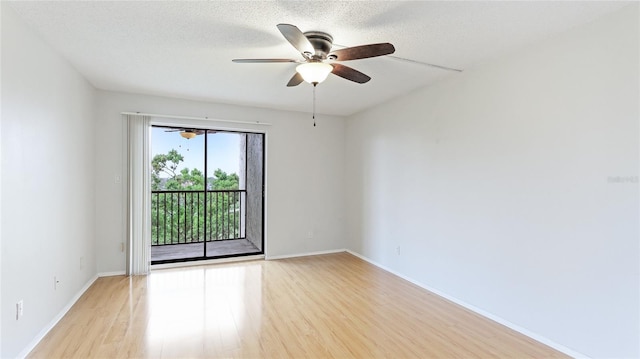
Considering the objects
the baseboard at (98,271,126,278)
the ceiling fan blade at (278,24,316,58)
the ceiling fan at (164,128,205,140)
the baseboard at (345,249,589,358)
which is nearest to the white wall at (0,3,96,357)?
the baseboard at (98,271,126,278)

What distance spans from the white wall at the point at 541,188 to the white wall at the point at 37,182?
3.74m

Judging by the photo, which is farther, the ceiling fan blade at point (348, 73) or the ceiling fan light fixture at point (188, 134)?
the ceiling fan light fixture at point (188, 134)

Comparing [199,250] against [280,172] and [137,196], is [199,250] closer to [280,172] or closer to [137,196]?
[137,196]

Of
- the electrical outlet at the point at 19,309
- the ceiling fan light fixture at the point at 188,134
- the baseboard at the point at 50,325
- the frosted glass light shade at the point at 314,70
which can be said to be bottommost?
the baseboard at the point at 50,325

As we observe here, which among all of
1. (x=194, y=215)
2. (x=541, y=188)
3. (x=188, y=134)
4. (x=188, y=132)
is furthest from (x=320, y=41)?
(x=194, y=215)

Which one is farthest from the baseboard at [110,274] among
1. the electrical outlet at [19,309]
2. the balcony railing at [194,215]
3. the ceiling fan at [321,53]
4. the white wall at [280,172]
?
the ceiling fan at [321,53]

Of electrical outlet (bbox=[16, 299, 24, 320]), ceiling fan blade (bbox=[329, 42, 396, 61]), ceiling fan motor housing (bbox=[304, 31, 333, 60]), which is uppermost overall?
ceiling fan motor housing (bbox=[304, 31, 333, 60])

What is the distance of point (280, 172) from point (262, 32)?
111 inches

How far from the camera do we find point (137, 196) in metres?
4.05

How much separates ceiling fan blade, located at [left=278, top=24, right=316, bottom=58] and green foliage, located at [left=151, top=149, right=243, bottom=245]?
3584mm

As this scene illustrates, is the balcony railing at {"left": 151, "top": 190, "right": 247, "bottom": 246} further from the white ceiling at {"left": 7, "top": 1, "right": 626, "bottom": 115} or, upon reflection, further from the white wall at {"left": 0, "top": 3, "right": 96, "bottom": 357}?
the white ceiling at {"left": 7, "top": 1, "right": 626, "bottom": 115}

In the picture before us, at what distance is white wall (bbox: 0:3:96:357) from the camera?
79.3 inches

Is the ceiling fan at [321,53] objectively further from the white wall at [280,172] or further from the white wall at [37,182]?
the white wall at [280,172]

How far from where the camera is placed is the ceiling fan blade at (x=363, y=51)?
203cm
